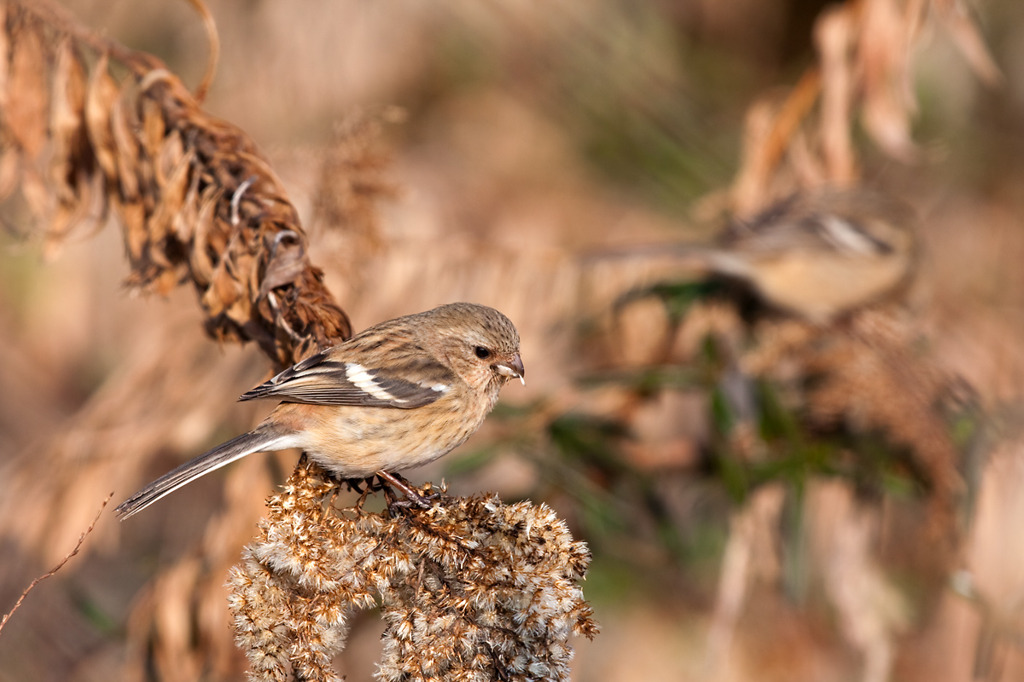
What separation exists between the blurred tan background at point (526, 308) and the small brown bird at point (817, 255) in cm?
37

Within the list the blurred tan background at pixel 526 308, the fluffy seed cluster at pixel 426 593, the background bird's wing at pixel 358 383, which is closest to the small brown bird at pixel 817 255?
the blurred tan background at pixel 526 308

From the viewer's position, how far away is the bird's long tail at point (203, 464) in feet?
9.07

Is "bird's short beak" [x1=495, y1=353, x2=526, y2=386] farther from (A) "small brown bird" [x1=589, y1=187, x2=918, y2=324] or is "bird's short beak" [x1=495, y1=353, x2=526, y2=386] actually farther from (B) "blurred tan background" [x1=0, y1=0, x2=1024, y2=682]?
(A) "small brown bird" [x1=589, y1=187, x2=918, y2=324]

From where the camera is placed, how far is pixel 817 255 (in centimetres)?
582

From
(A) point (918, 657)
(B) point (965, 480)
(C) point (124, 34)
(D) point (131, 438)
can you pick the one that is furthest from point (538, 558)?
(C) point (124, 34)

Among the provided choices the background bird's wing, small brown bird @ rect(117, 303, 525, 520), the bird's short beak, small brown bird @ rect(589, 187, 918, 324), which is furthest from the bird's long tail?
small brown bird @ rect(589, 187, 918, 324)

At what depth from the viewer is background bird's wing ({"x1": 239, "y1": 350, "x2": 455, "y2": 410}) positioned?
2.96m

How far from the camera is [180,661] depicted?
12.4 feet

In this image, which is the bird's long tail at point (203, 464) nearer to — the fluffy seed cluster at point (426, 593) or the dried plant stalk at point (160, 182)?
the dried plant stalk at point (160, 182)

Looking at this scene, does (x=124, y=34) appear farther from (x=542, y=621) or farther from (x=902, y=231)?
(x=542, y=621)

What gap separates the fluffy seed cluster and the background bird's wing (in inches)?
26.7

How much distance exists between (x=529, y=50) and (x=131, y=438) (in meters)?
5.59

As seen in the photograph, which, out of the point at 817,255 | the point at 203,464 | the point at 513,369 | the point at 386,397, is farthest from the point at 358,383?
the point at 817,255

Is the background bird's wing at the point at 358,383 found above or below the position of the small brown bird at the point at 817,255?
below
